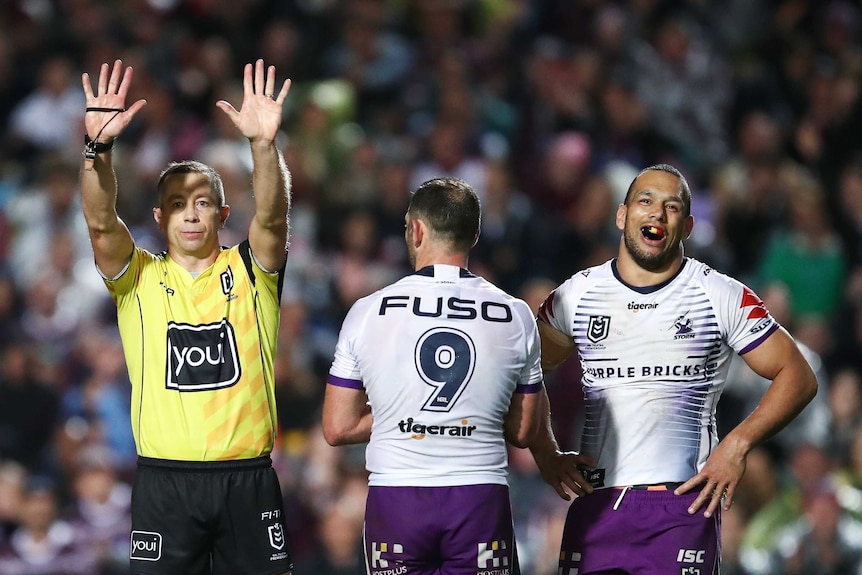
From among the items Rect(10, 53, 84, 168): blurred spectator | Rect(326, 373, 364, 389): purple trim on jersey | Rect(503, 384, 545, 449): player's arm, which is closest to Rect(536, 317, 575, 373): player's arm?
Rect(503, 384, 545, 449): player's arm

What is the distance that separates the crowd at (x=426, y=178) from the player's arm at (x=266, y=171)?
404 cm

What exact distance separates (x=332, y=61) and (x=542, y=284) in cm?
429

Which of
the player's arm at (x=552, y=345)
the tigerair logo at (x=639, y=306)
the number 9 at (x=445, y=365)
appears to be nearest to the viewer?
the number 9 at (x=445, y=365)

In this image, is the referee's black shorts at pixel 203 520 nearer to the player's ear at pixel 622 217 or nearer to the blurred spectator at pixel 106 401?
the player's ear at pixel 622 217

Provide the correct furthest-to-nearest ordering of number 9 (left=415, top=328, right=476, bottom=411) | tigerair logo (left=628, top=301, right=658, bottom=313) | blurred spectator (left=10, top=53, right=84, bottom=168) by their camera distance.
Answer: blurred spectator (left=10, top=53, right=84, bottom=168), tigerair logo (left=628, top=301, right=658, bottom=313), number 9 (left=415, top=328, right=476, bottom=411)

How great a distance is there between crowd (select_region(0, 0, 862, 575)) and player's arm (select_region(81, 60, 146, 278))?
13.4 ft

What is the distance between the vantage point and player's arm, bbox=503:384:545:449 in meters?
5.42

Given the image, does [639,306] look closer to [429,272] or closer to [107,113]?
[429,272]

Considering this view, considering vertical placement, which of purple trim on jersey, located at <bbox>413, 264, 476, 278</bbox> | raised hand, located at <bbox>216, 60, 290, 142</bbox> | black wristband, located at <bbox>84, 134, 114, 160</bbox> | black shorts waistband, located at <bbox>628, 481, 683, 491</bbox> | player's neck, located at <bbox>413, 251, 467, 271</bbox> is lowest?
black shorts waistband, located at <bbox>628, 481, 683, 491</bbox>

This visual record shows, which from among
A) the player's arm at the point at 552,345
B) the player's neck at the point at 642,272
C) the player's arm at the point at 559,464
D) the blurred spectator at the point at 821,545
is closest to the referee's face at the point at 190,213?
the player's arm at the point at 552,345

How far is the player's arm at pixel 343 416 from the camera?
5.40 m

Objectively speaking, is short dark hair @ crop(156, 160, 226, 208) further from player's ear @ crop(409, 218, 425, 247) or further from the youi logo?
the youi logo

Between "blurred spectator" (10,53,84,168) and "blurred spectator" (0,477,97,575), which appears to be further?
"blurred spectator" (10,53,84,168)

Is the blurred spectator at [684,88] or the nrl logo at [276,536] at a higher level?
the blurred spectator at [684,88]
